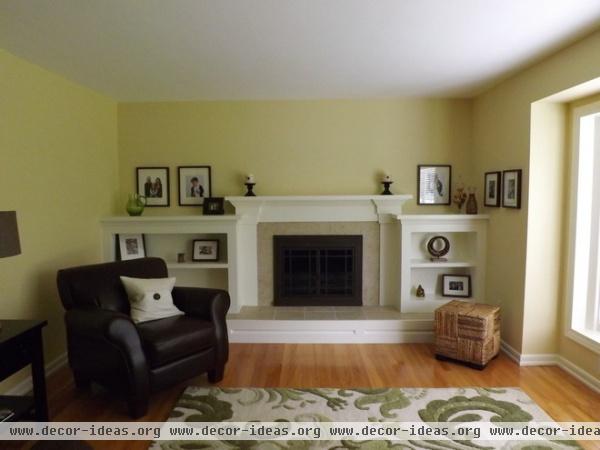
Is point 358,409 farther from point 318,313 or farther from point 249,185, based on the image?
point 249,185

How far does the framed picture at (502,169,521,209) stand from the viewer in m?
3.43

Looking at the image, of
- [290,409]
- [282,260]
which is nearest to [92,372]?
[290,409]

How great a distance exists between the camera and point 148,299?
10.2ft

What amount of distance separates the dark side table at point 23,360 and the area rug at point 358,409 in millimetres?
782

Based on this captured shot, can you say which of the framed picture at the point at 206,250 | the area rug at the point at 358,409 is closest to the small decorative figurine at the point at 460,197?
the area rug at the point at 358,409

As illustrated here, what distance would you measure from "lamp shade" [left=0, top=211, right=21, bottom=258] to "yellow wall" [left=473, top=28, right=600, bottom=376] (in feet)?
11.9

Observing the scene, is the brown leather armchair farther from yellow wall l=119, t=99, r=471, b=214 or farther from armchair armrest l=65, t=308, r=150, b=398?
yellow wall l=119, t=99, r=471, b=214

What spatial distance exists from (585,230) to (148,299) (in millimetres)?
3443

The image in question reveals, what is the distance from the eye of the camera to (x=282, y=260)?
4402 millimetres

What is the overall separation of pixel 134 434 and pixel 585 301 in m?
3.44

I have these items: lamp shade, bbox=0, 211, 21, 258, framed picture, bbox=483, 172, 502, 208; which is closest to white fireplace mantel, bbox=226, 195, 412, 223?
framed picture, bbox=483, 172, 502, 208

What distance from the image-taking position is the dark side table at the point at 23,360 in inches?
89.5

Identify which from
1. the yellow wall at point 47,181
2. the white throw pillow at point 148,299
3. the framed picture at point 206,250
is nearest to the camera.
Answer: the yellow wall at point 47,181

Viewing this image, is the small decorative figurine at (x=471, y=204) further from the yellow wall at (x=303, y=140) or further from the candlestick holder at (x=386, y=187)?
the candlestick holder at (x=386, y=187)
